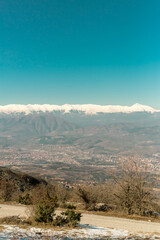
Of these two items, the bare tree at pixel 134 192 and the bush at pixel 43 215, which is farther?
the bare tree at pixel 134 192

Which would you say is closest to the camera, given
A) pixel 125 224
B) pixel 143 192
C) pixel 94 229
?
pixel 94 229

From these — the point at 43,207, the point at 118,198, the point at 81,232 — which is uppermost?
the point at 43,207

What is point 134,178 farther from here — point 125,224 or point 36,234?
point 36,234

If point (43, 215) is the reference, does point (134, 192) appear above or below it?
below

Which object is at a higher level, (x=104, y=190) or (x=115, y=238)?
(x=115, y=238)

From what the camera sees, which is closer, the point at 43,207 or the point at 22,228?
the point at 22,228

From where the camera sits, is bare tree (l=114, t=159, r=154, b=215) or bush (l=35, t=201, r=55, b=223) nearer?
bush (l=35, t=201, r=55, b=223)

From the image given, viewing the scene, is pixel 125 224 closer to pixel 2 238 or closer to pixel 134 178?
pixel 134 178

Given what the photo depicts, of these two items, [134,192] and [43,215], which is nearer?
[43,215]

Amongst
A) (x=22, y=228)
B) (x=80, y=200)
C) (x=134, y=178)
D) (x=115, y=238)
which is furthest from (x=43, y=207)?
(x=134, y=178)

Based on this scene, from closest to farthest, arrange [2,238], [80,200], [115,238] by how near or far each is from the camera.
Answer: [2,238] < [115,238] < [80,200]
